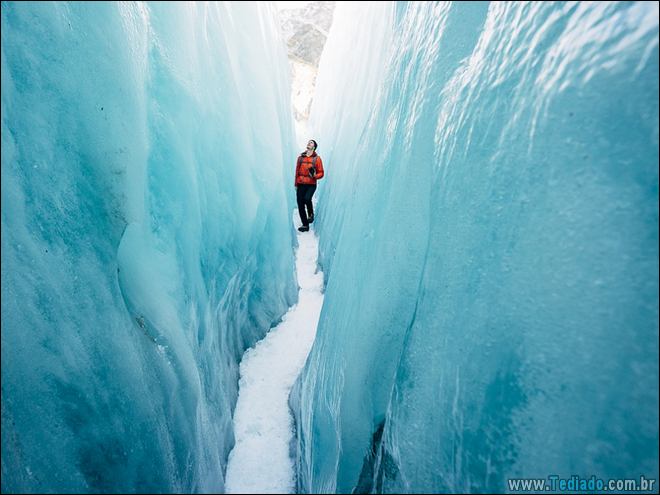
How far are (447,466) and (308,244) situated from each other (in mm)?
6397

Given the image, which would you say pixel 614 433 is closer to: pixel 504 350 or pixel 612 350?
pixel 612 350

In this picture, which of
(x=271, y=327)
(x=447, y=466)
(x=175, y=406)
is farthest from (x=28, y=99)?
(x=271, y=327)

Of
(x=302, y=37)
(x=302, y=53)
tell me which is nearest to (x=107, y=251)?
(x=302, y=53)

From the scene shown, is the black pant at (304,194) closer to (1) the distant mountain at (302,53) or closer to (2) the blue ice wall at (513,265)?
(2) the blue ice wall at (513,265)

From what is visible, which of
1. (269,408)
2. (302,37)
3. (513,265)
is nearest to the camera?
(513,265)

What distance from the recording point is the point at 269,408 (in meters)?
3.12

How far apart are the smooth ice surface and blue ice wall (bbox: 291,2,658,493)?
2.78ft

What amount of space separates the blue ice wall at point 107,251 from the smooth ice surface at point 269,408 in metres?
0.20

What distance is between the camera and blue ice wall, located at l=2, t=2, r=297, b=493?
1.37 m

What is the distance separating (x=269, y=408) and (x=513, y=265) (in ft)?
8.85

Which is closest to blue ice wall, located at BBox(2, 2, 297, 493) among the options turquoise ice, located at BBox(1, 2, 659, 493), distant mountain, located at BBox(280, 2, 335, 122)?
turquoise ice, located at BBox(1, 2, 659, 493)

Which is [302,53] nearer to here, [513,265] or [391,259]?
[391,259]

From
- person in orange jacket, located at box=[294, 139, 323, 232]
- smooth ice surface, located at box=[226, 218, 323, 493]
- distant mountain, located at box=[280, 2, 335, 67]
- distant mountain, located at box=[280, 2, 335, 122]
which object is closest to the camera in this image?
smooth ice surface, located at box=[226, 218, 323, 493]

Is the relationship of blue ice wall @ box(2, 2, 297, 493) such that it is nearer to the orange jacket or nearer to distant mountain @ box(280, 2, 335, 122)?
the orange jacket
